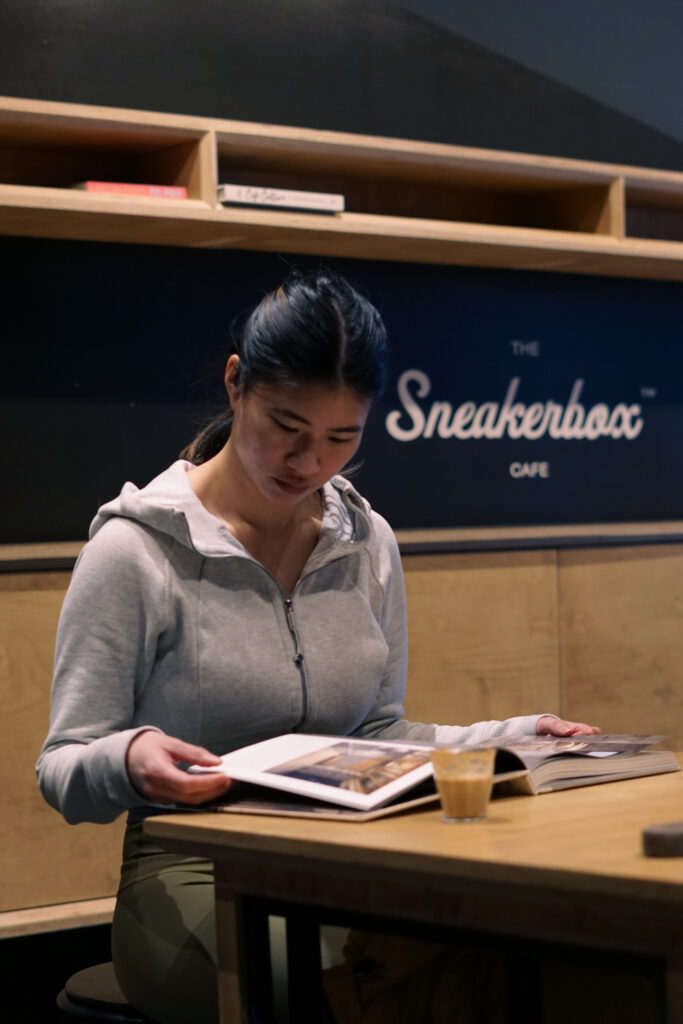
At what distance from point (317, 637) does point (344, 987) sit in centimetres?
47

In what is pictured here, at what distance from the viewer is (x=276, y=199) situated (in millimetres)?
3082

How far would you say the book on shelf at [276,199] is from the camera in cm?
300

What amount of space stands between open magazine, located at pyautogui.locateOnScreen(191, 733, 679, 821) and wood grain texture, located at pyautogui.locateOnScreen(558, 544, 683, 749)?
1.99 metres

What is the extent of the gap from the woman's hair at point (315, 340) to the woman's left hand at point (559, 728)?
19.9 inches

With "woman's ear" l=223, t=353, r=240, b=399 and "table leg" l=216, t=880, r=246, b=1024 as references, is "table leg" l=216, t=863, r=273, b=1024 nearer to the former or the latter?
"table leg" l=216, t=880, r=246, b=1024

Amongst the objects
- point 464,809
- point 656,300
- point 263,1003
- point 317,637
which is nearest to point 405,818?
point 464,809

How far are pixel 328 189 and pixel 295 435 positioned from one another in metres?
1.99

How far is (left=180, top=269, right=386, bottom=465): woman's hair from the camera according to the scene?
1.70m

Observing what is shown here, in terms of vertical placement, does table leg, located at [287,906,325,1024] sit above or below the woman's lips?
below

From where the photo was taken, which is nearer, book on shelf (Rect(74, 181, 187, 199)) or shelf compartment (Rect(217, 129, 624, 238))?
book on shelf (Rect(74, 181, 187, 199))

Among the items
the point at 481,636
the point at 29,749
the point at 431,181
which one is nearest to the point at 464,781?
the point at 29,749

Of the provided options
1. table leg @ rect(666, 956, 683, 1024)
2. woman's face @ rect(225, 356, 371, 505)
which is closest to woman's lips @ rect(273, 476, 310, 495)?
woman's face @ rect(225, 356, 371, 505)

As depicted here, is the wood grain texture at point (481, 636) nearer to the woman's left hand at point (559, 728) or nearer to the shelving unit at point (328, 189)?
the shelving unit at point (328, 189)

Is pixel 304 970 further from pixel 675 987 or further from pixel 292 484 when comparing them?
pixel 292 484
